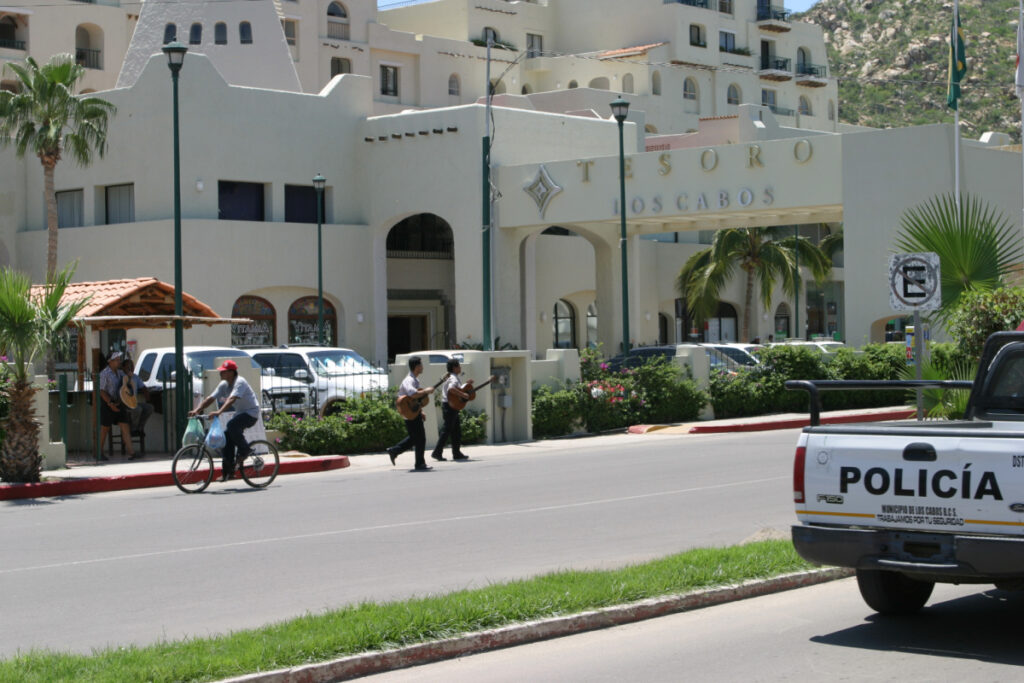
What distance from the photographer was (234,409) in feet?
59.6

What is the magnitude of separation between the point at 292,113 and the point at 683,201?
1395 cm

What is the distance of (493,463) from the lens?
21656mm

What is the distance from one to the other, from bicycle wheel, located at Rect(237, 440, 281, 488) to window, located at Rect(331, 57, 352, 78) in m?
51.6

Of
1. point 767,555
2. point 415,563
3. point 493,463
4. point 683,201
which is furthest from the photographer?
point 683,201

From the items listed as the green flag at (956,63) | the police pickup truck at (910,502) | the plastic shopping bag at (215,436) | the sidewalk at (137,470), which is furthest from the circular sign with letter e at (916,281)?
the green flag at (956,63)

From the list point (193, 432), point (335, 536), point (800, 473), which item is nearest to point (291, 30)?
point (193, 432)

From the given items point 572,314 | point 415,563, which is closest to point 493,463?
point 415,563

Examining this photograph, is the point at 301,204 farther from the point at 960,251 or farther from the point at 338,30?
the point at 960,251

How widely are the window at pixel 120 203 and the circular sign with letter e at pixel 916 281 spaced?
111 ft

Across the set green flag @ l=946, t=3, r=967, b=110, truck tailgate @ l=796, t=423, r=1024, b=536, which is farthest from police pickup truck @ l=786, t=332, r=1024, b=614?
green flag @ l=946, t=3, r=967, b=110

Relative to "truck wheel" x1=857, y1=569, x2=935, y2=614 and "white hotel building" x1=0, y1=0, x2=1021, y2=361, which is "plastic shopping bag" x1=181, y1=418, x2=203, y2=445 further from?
"white hotel building" x1=0, y1=0, x2=1021, y2=361

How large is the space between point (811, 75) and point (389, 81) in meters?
32.5

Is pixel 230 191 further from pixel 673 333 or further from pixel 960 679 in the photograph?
pixel 960 679

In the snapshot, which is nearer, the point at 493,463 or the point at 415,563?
the point at 415,563
